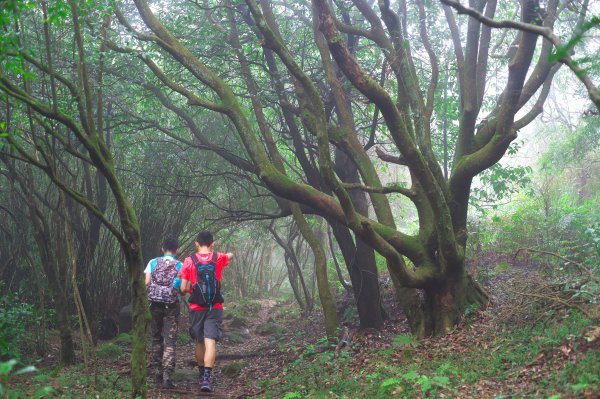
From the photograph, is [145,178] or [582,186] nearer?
[145,178]

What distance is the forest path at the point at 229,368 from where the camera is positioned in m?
7.31

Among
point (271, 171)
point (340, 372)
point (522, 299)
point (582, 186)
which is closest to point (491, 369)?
point (522, 299)

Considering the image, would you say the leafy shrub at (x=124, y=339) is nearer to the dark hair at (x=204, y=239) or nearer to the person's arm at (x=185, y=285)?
the person's arm at (x=185, y=285)

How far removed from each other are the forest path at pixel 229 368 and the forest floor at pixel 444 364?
0.08 feet

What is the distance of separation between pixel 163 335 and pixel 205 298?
3.54 feet

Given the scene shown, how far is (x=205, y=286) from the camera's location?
7312 millimetres

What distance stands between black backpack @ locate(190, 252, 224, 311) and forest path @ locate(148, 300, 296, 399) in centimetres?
115

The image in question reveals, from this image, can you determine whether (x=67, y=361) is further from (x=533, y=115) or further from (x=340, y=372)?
(x=533, y=115)

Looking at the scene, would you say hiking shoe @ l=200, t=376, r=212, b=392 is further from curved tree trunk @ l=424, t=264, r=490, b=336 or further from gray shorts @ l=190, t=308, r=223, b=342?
curved tree trunk @ l=424, t=264, r=490, b=336

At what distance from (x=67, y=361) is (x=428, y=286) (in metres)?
5.58

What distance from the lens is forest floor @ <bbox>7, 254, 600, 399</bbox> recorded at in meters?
5.10

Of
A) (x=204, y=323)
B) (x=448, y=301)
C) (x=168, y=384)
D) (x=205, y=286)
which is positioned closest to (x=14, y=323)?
(x=168, y=384)

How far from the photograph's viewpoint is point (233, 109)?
8.60 meters

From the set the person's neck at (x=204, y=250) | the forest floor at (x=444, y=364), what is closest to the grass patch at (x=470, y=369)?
the forest floor at (x=444, y=364)
